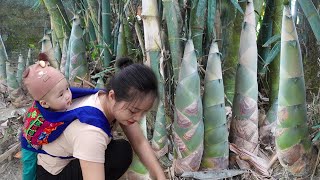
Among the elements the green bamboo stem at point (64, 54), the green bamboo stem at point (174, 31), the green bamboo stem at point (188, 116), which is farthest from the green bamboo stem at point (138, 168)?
the green bamboo stem at point (64, 54)

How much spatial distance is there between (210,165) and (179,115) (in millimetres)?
215

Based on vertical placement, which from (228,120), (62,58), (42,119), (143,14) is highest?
(143,14)

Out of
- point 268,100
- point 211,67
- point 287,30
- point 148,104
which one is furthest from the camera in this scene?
point 268,100

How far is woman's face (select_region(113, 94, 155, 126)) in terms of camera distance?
1038 millimetres

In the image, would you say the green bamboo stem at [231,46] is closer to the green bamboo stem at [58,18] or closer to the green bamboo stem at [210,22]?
the green bamboo stem at [210,22]

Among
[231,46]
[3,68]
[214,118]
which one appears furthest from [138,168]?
[3,68]

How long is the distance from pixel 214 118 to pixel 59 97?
1.77 feet

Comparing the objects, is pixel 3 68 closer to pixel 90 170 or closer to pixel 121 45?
pixel 121 45

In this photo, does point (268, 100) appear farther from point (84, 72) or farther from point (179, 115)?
point (84, 72)

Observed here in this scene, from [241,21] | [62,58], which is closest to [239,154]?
[241,21]

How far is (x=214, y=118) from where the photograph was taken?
1.40m

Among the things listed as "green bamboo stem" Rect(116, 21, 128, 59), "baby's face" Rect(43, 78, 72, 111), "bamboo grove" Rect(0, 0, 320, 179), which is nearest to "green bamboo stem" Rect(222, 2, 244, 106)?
"bamboo grove" Rect(0, 0, 320, 179)

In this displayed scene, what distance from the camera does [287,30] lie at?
1218 millimetres

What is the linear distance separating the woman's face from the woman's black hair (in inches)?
0.4
